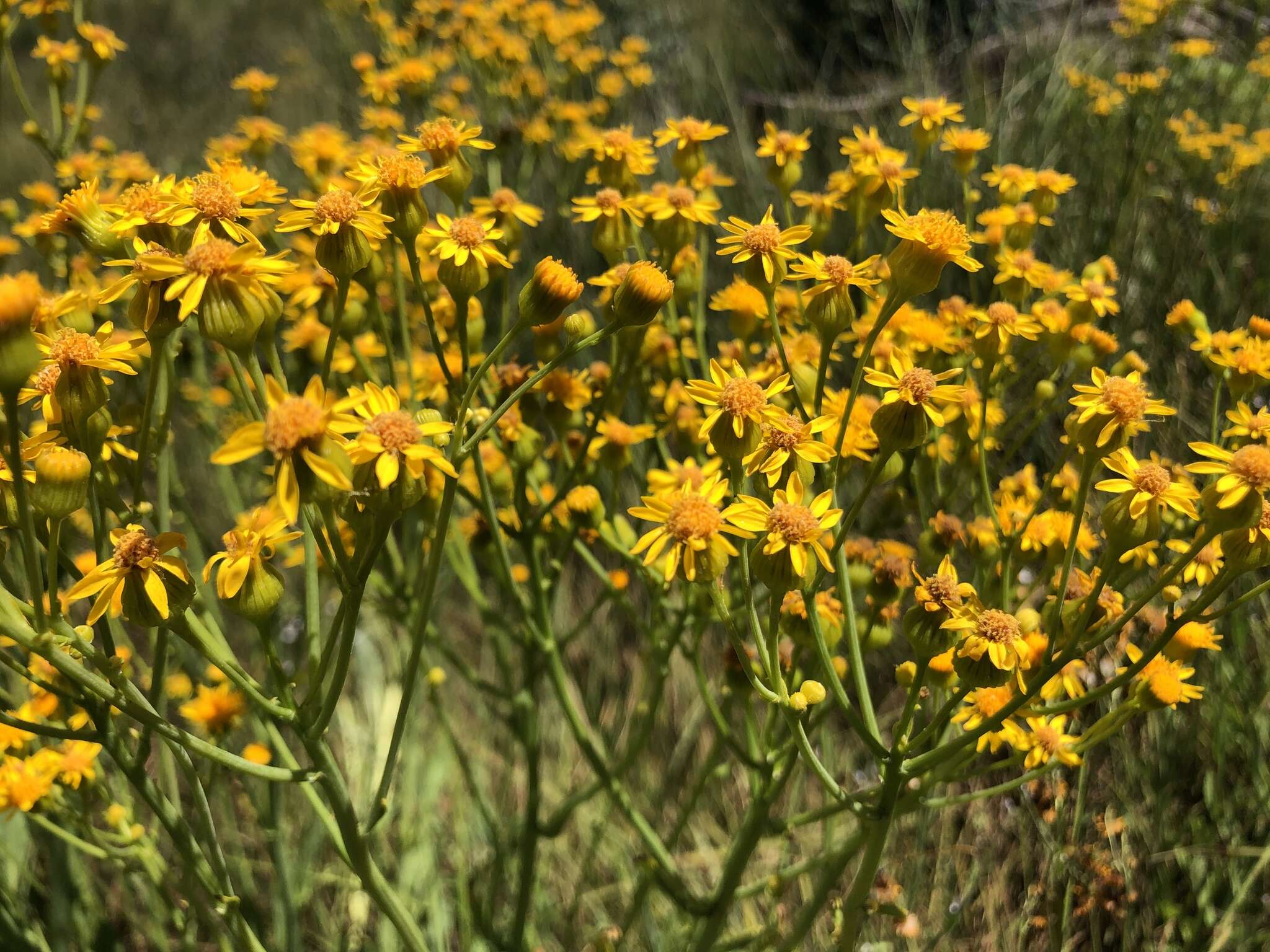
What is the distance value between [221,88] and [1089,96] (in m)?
11.6

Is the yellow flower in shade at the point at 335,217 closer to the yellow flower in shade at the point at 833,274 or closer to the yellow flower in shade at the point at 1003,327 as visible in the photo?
the yellow flower in shade at the point at 833,274

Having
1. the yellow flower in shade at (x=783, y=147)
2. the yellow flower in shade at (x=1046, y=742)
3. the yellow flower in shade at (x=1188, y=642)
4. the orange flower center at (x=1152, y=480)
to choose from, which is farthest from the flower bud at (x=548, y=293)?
the yellow flower in shade at (x=1188, y=642)

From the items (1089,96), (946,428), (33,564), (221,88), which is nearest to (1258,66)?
(1089,96)

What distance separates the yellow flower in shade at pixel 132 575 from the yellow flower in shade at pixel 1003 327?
6.23ft

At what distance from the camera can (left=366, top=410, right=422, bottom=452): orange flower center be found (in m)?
1.31

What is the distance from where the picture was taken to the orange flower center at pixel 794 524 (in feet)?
4.95

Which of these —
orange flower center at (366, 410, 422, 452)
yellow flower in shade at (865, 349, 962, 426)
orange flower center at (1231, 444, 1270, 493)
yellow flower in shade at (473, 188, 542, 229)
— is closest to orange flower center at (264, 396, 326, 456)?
orange flower center at (366, 410, 422, 452)

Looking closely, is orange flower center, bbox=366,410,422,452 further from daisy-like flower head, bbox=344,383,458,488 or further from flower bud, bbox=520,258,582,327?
flower bud, bbox=520,258,582,327

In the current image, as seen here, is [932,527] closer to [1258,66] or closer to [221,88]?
[1258,66]

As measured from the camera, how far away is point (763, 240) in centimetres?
193

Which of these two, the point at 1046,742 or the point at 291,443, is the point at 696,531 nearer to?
the point at 291,443

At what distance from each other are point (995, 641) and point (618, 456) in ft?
3.98

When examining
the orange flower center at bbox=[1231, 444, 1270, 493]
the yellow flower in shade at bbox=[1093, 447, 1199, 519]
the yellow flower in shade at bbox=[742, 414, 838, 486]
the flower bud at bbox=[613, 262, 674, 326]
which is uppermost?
the flower bud at bbox=[613, 262, 674, 326]

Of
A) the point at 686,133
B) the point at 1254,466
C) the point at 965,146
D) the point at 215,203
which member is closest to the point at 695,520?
the point at 1254,466
